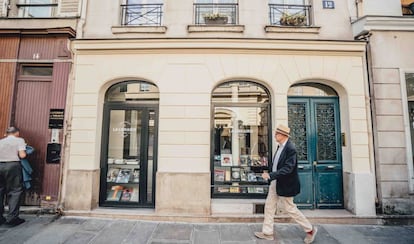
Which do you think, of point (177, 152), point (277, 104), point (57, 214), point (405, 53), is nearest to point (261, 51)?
point (277, 104)

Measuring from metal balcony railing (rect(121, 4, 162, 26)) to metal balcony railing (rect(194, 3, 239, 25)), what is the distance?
3.36 feet

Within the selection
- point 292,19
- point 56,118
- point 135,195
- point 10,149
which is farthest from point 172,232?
point 292,19

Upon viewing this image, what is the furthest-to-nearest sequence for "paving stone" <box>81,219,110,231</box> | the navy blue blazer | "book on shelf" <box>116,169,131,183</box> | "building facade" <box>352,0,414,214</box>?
"book on shelf" <box>116,169,131,183</box>
"building facade" <box>352,0,414,214</box>
"paving stone" <box>81,219,110,231</box>
the navy blue blazer

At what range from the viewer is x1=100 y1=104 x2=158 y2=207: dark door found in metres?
5.48

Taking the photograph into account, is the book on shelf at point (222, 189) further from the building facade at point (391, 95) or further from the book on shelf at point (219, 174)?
the building facade at point (391, 95)

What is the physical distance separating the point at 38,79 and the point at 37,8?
6.80 feet

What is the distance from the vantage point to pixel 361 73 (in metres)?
5.45

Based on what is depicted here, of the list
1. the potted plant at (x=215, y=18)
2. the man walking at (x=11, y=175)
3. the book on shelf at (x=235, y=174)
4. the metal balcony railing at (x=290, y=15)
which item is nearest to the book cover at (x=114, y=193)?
the man walking at (x=11, y=175)

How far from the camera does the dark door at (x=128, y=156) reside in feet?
18.0

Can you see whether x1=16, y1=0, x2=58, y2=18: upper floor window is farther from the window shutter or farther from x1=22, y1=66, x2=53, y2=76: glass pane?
x1=22, y1=66, x2=53, y2=76: glass pane

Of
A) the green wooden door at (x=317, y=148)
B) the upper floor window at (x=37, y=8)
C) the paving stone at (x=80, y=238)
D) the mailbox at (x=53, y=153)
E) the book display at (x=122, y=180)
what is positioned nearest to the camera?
the paving stone at (x=80, y=238)

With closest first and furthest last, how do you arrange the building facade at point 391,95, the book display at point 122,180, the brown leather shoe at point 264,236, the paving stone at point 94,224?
the brown leather shoe at point 264,236, the paving stone at point 94,224, the building facade at point 391,95, the book display at point 122,180

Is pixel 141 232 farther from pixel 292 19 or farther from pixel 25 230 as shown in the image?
pixel 292 19

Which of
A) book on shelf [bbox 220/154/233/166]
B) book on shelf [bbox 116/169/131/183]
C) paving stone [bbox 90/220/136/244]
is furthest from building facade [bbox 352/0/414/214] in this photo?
book on shelf [bbox 116/169/131/183]
